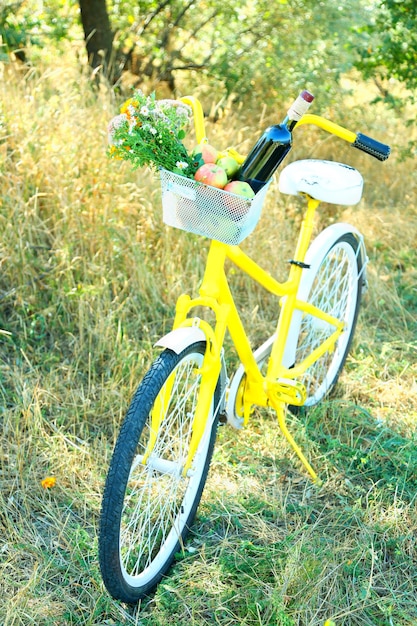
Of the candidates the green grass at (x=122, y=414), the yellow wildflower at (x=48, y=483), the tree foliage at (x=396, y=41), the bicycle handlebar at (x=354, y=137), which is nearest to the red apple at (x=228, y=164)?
the bicycle handlebar at (x=354, y=137)

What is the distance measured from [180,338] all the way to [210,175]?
50cm

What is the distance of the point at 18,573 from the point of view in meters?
2.46

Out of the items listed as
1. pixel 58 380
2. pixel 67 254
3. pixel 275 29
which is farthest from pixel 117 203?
pixel 275 29

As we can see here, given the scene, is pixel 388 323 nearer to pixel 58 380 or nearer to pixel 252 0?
pixel 58 380

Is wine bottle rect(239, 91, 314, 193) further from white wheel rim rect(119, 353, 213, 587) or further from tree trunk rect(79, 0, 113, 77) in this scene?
tree trunk rect(79, 0, 113, 77)

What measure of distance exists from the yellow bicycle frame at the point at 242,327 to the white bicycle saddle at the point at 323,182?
7cm

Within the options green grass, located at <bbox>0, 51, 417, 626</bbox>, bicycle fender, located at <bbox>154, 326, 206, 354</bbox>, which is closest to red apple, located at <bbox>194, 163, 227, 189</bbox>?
bicycle fender, located at <bbox>154, 326, 206, 354</bbox>

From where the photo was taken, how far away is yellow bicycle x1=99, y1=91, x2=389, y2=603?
2.09m

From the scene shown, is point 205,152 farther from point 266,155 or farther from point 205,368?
point 205,368

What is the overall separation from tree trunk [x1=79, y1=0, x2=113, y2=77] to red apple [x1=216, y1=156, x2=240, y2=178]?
3569 millimetres

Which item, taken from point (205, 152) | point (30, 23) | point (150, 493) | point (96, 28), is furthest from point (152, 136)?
point (96, 28)

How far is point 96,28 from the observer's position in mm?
5531

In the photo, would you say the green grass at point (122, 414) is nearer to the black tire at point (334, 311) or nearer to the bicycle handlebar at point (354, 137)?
the black tire at point (334, 311)

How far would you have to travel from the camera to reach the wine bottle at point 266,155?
6.91 ft
